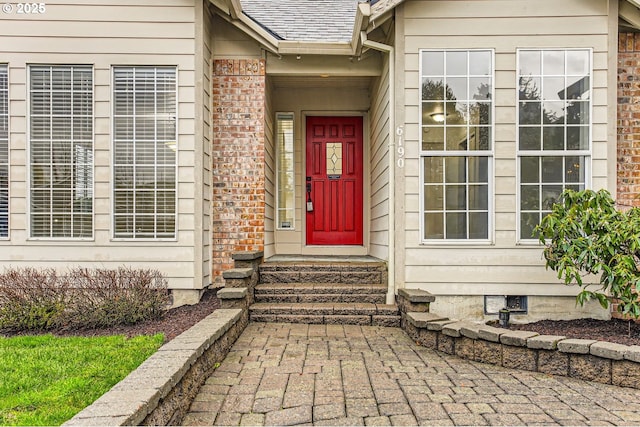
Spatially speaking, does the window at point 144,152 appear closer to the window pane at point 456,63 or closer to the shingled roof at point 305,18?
the shingled roof at point 305,18

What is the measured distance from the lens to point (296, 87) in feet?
24.8

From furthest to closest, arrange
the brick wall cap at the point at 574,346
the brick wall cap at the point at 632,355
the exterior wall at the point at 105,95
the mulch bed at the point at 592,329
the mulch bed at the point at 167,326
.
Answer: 1. the exterior wall at the point at 105,95
2. the mulch bed at the point at 167,326
3. the mulch bed at the point at 592,329
4. the brick wall cap at the point at 574,346
5. the brick wall cap at the point at 632,355

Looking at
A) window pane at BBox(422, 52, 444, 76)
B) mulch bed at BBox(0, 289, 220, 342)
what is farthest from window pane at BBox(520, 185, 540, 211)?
mulch bed at BBox(0, 289, 220, 342)

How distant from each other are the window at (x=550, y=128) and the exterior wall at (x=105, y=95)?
3873 mm

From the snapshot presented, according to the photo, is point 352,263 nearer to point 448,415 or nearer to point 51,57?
point 448,415

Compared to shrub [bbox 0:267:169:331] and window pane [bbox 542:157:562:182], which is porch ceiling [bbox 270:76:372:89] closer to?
window pane [bbox 542:157:562:182]

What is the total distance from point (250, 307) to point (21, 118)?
11.7 feet

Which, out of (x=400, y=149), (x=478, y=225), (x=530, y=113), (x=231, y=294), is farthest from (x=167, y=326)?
(x=530, y=113)

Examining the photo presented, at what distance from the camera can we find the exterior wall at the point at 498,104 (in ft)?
17.7

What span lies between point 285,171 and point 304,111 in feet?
A: 3.37

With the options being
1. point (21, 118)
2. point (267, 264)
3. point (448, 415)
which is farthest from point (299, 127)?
point (448, 415)

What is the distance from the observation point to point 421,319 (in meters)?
4.51

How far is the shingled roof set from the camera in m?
6.31

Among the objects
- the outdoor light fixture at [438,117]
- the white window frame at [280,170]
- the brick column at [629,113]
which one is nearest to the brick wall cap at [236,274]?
the white window frame at [280,170]
